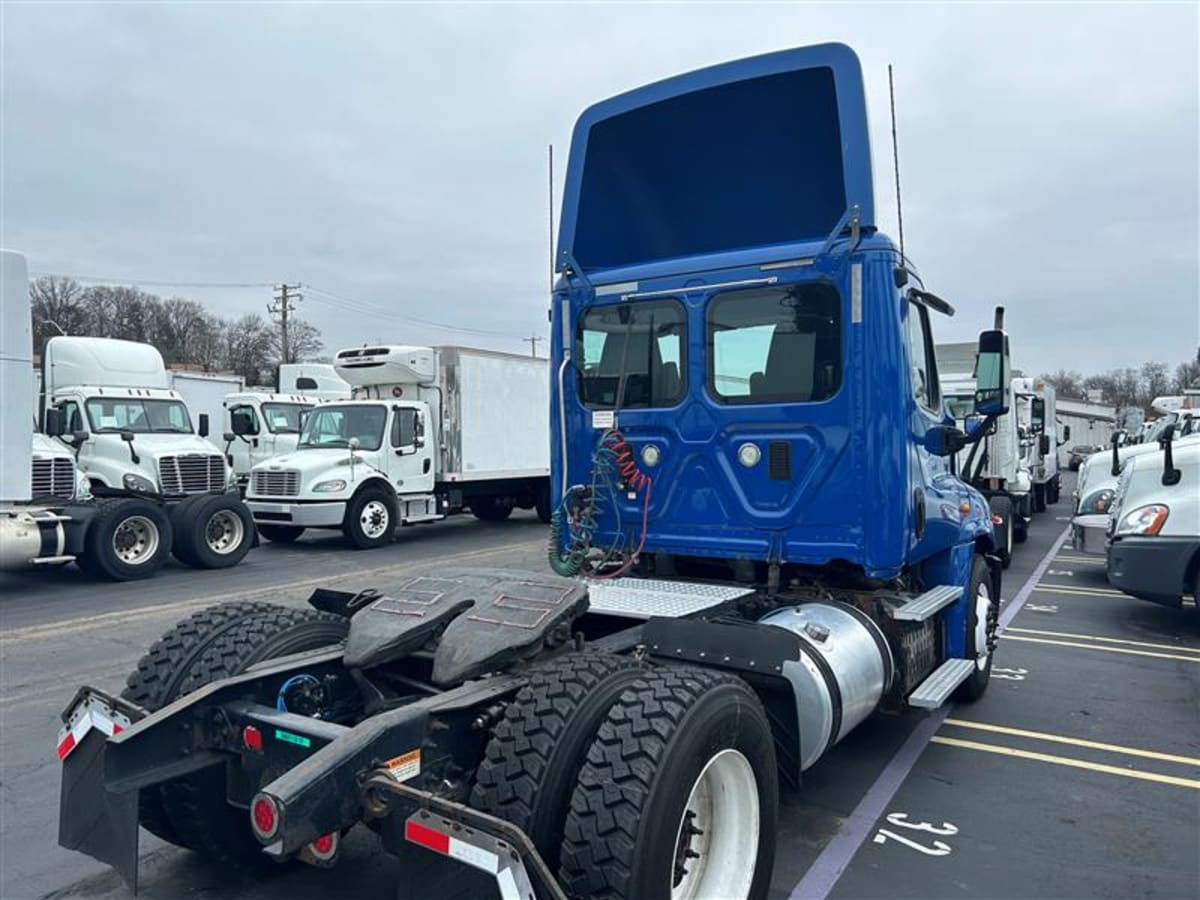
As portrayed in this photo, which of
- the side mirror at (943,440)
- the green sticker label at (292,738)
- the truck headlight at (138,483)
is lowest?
the green sticker label at (292,738)

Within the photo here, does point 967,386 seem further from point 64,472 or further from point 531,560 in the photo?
point 64,472

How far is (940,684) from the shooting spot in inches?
183

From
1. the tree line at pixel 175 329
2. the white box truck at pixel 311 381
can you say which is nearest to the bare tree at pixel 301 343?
the tree line at pixel 175 329

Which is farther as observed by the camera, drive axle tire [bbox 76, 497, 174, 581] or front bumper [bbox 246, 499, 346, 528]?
front bumper [bbox 246, 499, 346, 528]

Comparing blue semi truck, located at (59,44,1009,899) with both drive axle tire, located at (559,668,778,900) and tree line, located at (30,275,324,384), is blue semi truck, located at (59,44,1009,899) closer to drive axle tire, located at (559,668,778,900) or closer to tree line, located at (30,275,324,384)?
drive axle tire, located at (559,668,778,900)

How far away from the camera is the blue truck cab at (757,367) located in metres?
4.44

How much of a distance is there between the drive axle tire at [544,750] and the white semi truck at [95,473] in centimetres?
911

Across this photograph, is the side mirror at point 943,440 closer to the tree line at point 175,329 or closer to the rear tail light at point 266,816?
the rear tail light at point 266,816

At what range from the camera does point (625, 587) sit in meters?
4.58

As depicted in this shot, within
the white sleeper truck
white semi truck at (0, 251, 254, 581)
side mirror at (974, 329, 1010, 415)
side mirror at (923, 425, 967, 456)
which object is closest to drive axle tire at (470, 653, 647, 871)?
side mirror at (923, 425, 967, 456)

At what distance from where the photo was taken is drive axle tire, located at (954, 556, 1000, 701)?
5508 mm

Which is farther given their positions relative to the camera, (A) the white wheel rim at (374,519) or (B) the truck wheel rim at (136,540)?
(A) the white wheel rim at (374,519)

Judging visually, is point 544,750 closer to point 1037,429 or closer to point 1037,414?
point 1037,429

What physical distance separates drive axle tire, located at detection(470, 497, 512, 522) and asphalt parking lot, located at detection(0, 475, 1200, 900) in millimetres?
9642
